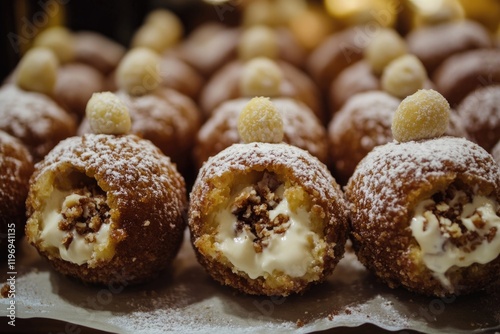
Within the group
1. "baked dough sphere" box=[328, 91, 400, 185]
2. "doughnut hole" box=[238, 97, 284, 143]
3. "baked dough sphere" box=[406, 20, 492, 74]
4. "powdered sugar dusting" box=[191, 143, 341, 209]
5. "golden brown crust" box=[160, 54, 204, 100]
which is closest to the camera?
"powdered sugar dusting" box=[191, 143, 341, 209]

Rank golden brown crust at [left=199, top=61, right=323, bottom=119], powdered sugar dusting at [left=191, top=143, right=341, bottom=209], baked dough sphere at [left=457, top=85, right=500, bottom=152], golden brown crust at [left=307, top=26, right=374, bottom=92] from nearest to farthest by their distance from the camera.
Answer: powdered sugar dusting at [left=191, top=143, right=341, bottom=209] → baked dough sphere at [left=457, top=85, right=500, bottom=152] → golden brown crust at [left=199, top=61, right=323, bottom=119] → golden brown crust at [left=307, top=26, right=374, bottom=92]

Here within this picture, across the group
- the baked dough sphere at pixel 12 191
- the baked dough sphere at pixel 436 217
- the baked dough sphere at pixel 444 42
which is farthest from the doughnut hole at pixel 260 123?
the baked dough sphere at pixel 444 42

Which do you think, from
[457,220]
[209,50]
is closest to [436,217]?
[457,220]

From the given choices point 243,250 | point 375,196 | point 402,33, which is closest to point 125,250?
point 243,250

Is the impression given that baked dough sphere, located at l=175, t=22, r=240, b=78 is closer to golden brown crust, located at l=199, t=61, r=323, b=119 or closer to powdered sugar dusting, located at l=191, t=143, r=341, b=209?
golden brown crust, located at l=199, t=61, r=323, b=119

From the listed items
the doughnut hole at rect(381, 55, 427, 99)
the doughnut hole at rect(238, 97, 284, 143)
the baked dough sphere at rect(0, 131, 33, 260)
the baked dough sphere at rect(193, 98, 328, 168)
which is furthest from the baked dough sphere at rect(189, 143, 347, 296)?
the doughnut hole at rect(381, 55, 427, 99)

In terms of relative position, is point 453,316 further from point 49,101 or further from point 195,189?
point 49,101

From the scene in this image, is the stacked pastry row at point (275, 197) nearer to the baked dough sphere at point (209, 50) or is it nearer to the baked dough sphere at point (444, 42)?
A: the baked dough sphere at point (444, 42)
